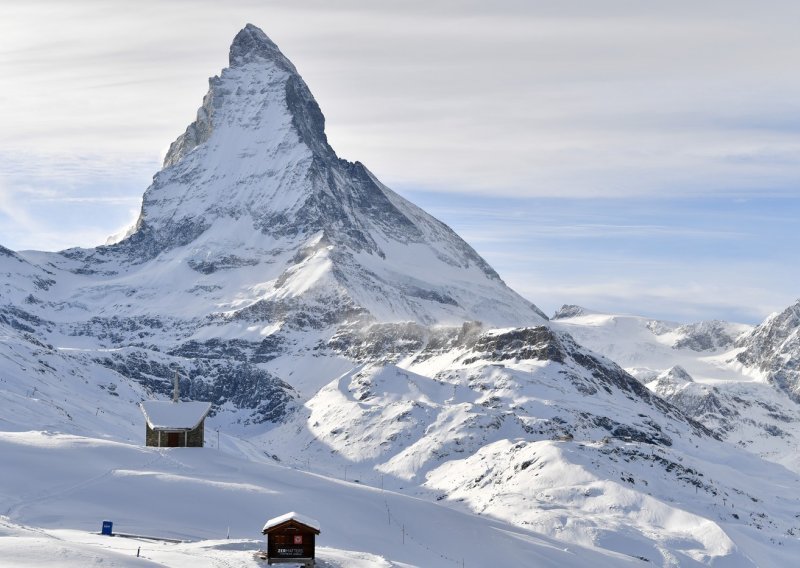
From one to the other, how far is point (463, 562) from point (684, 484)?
79.4 meters

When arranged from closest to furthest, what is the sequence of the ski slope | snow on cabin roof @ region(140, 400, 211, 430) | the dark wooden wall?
the ski slope < snow on cabin roof @ region(140, 400, 211, 430) < the dark wooden wall

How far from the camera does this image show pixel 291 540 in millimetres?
55750

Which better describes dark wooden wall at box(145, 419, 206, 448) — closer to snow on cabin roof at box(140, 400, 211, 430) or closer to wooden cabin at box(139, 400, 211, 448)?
wooden cabin at box(139, 400, 211, 448)

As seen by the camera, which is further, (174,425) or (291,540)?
(174,425)

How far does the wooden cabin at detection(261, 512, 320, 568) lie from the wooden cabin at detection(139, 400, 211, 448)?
40099mm

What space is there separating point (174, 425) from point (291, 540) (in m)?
40.4

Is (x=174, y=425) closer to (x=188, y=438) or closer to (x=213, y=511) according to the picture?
(x=188, y=438)

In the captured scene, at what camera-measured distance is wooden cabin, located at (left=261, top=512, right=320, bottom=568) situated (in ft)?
181

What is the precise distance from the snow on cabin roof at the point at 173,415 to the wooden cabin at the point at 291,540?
1579 inches

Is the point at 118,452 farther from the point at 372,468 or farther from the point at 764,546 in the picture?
the point at 372,468

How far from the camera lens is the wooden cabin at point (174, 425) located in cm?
9419

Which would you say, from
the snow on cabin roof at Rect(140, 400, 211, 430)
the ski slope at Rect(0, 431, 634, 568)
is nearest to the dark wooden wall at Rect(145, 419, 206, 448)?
the snow on cabin roof at Rect(140, 400, 211, 430)

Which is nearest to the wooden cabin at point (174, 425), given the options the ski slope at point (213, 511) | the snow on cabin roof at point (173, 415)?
the snow on cabin roof at point (173, 415)

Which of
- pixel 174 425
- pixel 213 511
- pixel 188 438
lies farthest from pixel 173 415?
pixel 213 511
